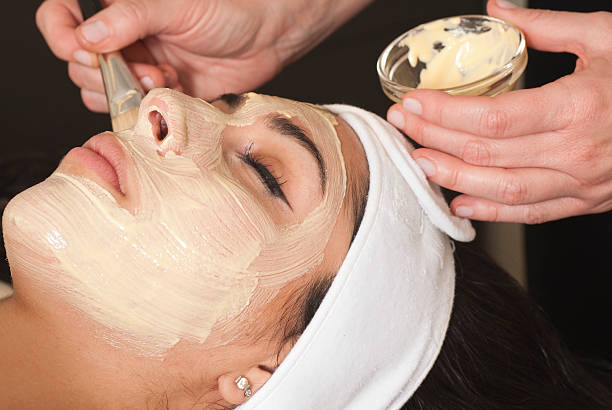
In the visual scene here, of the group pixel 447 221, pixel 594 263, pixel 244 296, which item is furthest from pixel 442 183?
pixel 594 263

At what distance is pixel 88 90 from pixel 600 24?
43.0 inches

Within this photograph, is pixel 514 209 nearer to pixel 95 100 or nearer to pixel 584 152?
pixel 584 152

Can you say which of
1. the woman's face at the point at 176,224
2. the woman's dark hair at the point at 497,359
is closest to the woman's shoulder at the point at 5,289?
the woman's face at the point at 176,224

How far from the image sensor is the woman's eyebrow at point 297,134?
1.07 m

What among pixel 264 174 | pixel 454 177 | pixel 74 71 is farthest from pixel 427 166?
pixel 74 71

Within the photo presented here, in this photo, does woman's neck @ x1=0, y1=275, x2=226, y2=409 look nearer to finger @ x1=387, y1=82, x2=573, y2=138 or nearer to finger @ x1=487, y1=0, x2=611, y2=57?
finger @ x1=387, y1=82, x2=573, y2=138

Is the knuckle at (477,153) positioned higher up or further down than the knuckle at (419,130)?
further down

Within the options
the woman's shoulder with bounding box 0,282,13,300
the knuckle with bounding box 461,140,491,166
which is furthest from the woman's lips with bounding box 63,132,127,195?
the knuckle with bounding box 461,140,491,166

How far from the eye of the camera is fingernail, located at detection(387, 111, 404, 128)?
3.73 feet

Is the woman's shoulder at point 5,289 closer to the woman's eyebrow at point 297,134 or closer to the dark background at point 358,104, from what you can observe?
the dark background at point 358,104

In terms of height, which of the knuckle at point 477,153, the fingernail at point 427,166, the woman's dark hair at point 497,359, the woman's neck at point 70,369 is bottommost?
the woman's dark hair at point 497,359

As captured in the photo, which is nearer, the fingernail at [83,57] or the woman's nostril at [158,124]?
the woman's nostril at [158,124]

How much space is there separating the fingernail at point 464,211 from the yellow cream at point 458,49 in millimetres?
220

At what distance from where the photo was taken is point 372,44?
1.91 metres
